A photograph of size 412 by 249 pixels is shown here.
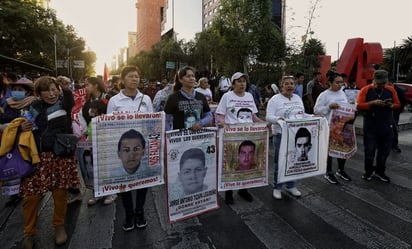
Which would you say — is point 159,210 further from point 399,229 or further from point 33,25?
point 33,25

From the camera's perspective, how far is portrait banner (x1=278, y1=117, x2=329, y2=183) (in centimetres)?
424

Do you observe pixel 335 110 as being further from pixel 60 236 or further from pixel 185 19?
pixel 185 19

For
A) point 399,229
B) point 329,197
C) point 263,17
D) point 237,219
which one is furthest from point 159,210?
point 263,17

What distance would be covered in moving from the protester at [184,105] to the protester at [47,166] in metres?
1.22

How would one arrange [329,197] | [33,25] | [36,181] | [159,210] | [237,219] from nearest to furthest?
[36,181], [237,219], [159,210], [329,197], [33,25]

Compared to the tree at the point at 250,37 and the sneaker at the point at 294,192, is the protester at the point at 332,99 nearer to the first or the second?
Answer: the sneaker at the point at 294,192

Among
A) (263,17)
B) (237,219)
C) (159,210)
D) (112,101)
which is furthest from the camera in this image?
(263,17)

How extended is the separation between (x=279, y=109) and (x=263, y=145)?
586mm

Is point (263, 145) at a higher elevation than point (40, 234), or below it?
higher

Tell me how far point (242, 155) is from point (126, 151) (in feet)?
5.24

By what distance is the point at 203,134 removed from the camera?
3.73 m

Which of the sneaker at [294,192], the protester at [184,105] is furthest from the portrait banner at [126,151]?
the sneaker at [294,192]

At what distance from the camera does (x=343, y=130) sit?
17.3 ft

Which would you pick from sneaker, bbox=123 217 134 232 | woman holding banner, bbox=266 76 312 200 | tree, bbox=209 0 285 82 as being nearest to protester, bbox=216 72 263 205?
woman holding banner, bbox=266 76 312 200
